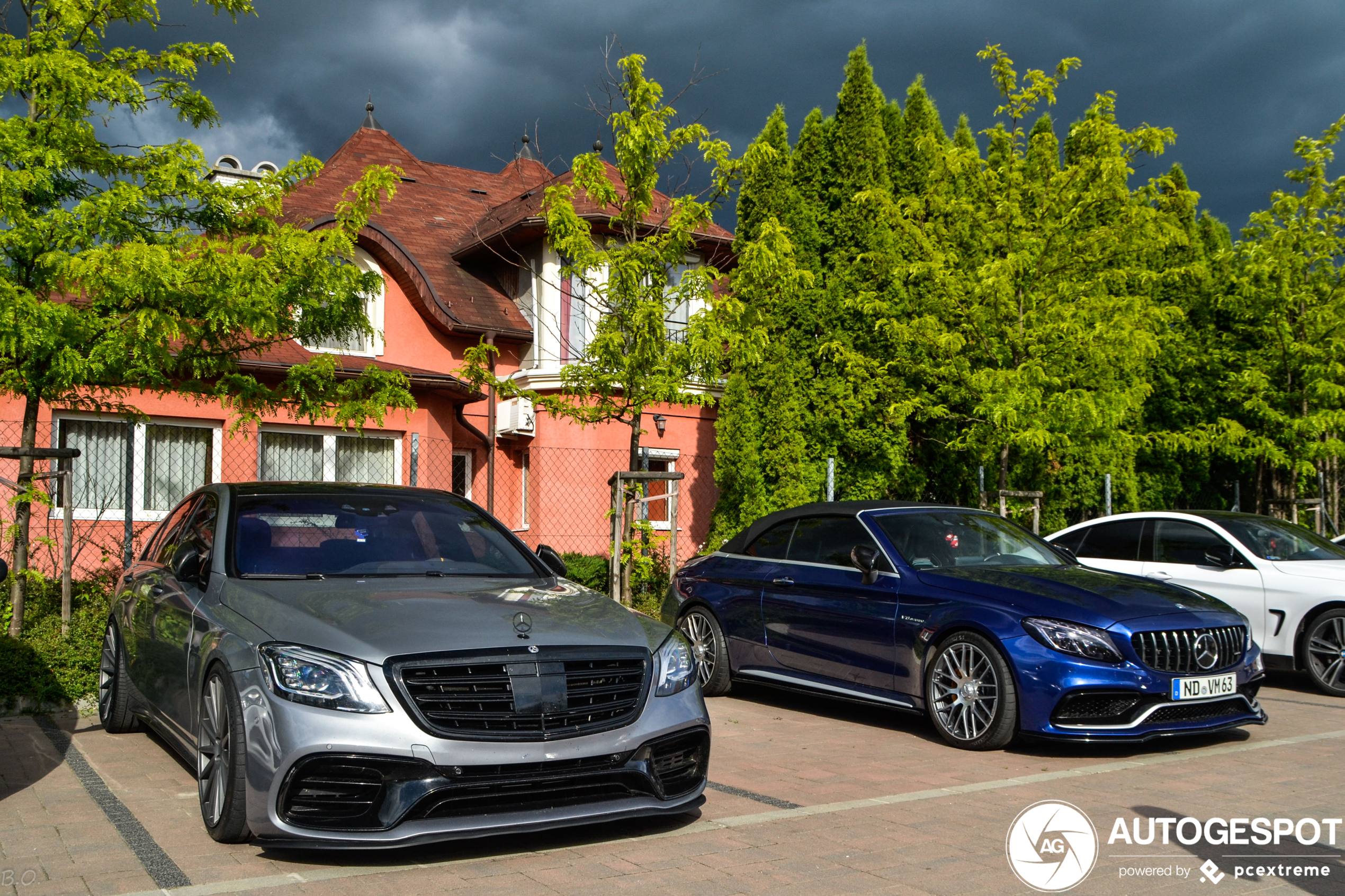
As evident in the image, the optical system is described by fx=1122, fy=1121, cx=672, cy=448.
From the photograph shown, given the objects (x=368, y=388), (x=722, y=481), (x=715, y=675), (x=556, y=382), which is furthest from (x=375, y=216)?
(x=715, y=675)

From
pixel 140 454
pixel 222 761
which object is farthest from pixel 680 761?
pixel 140 454

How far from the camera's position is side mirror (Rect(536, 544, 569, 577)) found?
6.22 meters

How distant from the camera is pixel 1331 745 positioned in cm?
718

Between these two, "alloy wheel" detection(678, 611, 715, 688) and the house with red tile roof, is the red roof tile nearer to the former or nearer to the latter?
the house with red tile roof

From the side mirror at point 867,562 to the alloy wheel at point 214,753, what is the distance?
4.27m

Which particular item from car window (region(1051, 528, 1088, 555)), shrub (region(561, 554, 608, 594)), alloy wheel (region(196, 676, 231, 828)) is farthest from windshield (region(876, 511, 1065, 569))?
shrub (region(561, 554, 608, 594))

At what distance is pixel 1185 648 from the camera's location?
22.4 feet

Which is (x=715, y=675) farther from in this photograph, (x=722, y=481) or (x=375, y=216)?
(x=375, y=216)

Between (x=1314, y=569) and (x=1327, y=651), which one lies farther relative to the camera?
(x=1314, y=569)

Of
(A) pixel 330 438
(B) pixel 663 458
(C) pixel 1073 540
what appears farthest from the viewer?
(B) pixel 663 458

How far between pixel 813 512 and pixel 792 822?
3.64 m

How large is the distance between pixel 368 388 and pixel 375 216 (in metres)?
10.2

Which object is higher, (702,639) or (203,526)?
(203,526)

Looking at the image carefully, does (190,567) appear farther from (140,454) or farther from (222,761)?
(140,454)
